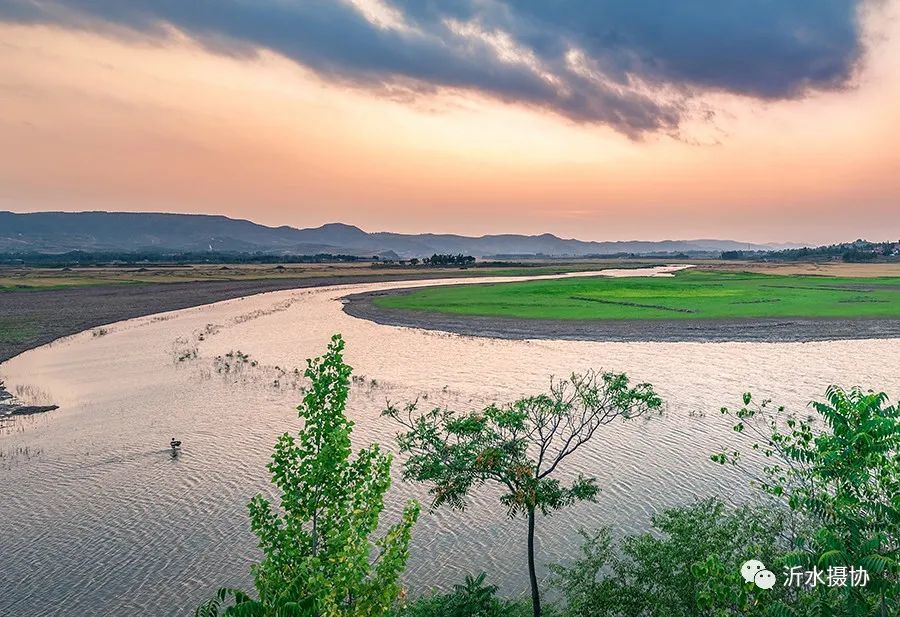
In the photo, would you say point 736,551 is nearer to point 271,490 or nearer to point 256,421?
point 271,490

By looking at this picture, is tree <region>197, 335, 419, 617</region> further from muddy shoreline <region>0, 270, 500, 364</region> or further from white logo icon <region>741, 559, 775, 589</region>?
muddy shoreline <region>0, 270, 500, 364</region>

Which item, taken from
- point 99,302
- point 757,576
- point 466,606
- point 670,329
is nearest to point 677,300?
point 670,329

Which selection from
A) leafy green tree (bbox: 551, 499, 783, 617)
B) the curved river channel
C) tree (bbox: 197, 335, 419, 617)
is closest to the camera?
tree (bbox: 197, 335, 419, 617)

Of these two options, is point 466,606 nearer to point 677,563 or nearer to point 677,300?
point 677,563

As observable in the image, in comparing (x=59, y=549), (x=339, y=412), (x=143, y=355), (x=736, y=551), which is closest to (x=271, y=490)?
(x=59, y=549)

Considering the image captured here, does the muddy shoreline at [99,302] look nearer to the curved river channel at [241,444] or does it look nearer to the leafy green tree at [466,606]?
the curved river channel at [241,444]

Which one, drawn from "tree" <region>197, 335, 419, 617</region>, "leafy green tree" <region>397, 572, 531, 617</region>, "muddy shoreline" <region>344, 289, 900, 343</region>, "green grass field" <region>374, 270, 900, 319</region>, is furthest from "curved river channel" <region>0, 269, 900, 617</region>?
"green grass field" <region>374, 270, 900, 319</region>

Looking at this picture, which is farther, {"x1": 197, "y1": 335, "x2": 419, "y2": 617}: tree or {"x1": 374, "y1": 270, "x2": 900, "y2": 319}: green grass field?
{"x1": 374, "y1": 270, "x2": 900, "y2": 319}: green grass field
